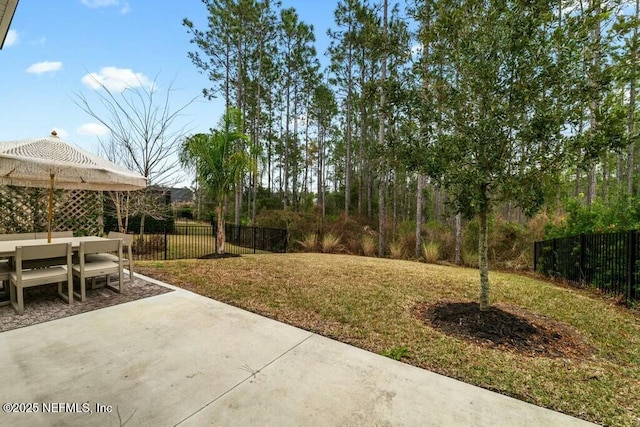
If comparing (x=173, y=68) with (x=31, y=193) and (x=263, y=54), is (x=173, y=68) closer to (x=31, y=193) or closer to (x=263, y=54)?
(x=31, y=193)

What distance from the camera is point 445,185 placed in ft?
11.1

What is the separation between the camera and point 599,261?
5445mm

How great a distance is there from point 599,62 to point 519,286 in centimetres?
416

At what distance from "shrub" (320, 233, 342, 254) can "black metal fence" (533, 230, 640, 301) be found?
6.77 metres

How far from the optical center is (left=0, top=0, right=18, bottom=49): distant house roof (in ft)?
11.4

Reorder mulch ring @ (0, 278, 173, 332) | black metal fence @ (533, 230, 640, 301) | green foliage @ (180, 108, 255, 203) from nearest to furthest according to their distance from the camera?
mulch ring @ (0, 278, 173, 332), black metal fence @ (533, 230, 640, 301), green foliage @ (180, 108, 255, 203)

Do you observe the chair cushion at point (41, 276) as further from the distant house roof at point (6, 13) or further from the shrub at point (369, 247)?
the shrub at point (369, 247)

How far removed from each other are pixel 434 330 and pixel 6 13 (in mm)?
6960

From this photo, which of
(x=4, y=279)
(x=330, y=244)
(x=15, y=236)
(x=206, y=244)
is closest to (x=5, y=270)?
(x=4, y=279)

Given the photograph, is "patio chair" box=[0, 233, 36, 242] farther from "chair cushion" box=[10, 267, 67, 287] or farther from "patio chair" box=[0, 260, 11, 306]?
"chair cushion" box=[10, 267, 67, 287]

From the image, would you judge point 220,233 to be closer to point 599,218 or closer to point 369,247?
point 369,247

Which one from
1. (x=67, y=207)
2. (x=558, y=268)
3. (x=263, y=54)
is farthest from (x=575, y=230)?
(x=263, y=54)

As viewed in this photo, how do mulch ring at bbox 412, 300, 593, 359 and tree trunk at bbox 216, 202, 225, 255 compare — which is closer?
mulch ring at bbox 412, 300, 593, 359

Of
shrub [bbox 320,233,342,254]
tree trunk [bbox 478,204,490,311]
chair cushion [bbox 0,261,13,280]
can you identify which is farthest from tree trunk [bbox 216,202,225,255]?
tree trunk [bbox 478,204,490,311]
